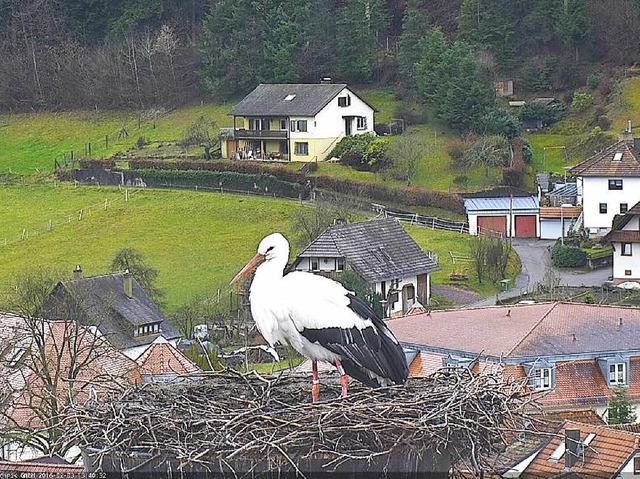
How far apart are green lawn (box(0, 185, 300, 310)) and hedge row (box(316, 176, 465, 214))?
6.60 feet

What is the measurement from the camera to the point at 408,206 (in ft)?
157

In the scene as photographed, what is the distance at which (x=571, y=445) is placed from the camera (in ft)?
58.9

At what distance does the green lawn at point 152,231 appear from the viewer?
4194 centimetres

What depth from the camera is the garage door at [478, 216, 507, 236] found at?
1800 inches

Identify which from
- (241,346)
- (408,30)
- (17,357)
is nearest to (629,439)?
(17,357)

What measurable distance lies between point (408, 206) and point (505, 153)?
14.3 ft

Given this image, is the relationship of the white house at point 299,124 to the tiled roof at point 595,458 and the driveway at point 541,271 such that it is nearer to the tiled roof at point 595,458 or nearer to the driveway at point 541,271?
the driveway at point 541,271

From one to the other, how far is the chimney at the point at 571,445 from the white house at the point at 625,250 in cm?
2215

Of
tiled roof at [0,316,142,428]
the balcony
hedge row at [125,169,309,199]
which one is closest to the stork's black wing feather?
tiled roof at [0,316,142,428]

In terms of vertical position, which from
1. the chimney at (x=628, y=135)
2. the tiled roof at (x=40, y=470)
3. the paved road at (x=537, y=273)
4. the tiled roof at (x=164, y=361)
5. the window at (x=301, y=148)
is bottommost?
the paved road at (x=537, y=273)

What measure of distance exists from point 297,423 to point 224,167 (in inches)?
1797

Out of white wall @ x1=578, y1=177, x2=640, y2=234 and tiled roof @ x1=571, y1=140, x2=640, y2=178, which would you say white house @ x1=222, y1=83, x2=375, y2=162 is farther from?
white wall @ x1=578, y1=177, x2=640, y2=234

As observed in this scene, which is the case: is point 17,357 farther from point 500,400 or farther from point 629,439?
point 500,400

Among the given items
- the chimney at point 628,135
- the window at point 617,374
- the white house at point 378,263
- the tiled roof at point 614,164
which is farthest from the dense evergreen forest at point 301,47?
the window at point 617,374
